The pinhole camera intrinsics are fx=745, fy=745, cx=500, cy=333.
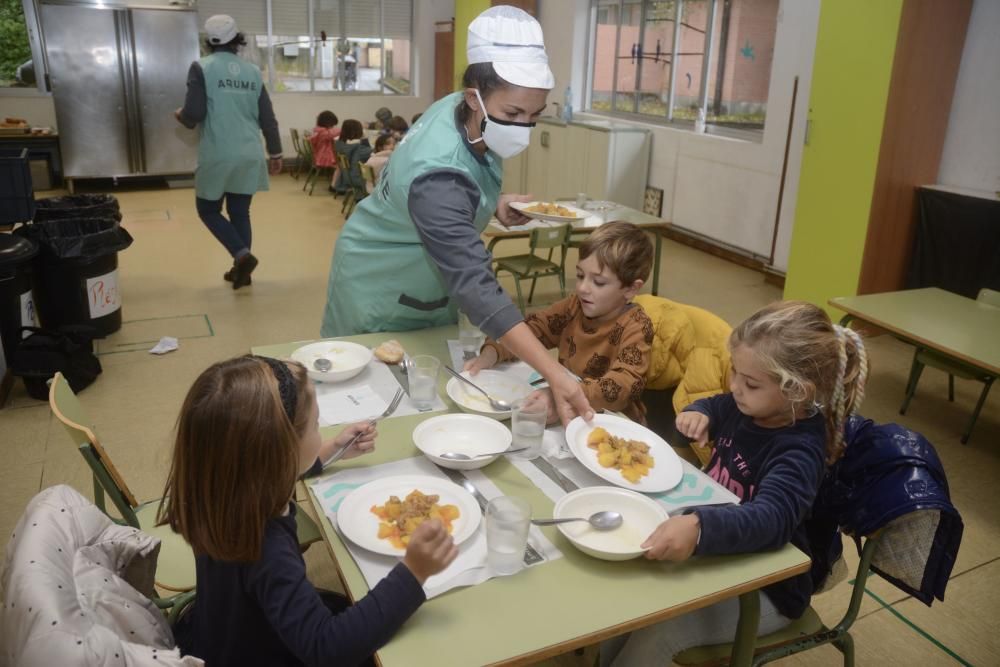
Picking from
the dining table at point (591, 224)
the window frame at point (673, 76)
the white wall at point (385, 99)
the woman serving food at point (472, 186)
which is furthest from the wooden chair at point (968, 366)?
the white wall at point (385, 99)

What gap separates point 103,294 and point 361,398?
3.04 m

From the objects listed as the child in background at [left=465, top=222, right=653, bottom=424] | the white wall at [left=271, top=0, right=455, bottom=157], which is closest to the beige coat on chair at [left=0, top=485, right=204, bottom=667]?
the child in background at [left=465, top=222, right=653, bottom=424]

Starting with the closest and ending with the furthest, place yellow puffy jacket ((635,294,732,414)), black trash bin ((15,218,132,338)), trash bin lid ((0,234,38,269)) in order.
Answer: yellow puffy jacket ((635,294,732,414))
trash bin lid ((0,234,38,269))
black trash bin ((15,218,132,338))

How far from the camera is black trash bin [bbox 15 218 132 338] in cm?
392

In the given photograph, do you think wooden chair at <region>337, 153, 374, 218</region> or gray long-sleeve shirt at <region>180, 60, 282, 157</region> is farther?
wooden chair at <region>337, 153, 374, 218</region>

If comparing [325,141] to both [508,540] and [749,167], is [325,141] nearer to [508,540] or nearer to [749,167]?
[749,167]

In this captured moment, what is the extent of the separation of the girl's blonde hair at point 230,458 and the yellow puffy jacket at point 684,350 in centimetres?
129

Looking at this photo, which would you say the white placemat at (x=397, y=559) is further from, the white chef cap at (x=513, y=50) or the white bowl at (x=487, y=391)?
the white chef cap at (x=513, y=50)

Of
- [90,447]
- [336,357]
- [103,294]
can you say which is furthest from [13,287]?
[90,447]

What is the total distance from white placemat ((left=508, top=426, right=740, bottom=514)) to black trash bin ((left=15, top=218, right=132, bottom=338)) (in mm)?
3241

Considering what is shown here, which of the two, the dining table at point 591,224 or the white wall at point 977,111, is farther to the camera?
the dining table at point 591,224

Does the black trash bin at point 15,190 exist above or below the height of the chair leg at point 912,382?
above

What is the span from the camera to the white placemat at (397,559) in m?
1.23

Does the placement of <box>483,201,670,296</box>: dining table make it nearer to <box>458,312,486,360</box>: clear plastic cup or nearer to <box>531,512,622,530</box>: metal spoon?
<box>458,312,486,360</box>: clear plastic cup
